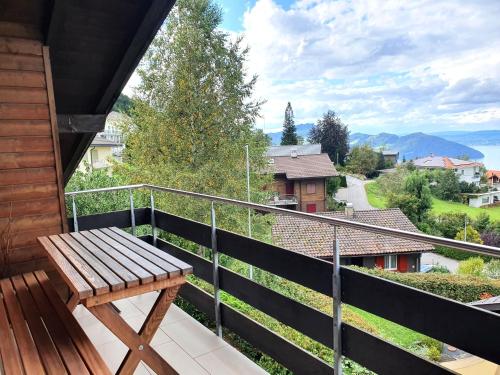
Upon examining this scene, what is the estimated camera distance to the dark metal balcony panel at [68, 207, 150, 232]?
11.9 feet

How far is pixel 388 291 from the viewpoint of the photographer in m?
1.52

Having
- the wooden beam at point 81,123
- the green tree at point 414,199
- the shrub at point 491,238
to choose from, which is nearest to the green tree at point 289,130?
the green tree at point 414,199

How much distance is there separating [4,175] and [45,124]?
46 cm

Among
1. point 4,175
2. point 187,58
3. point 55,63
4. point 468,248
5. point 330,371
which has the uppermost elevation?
point 187,58

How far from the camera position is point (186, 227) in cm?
311

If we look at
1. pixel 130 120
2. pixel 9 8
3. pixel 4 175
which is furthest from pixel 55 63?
pixel 130 120

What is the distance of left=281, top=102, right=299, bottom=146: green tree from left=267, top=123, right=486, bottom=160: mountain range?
0.64 meters

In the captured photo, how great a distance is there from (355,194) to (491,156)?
976 inches

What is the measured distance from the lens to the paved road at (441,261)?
64.5 feet

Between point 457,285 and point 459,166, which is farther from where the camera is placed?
point 459,166

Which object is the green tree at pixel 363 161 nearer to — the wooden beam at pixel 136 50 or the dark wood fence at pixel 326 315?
the wooden beam at pixel 136 50

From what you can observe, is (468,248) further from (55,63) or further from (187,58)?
(187,58)

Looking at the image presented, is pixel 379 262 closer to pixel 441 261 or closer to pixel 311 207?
pixel 441 261

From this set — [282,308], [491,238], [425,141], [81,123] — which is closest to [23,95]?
[81,123]
